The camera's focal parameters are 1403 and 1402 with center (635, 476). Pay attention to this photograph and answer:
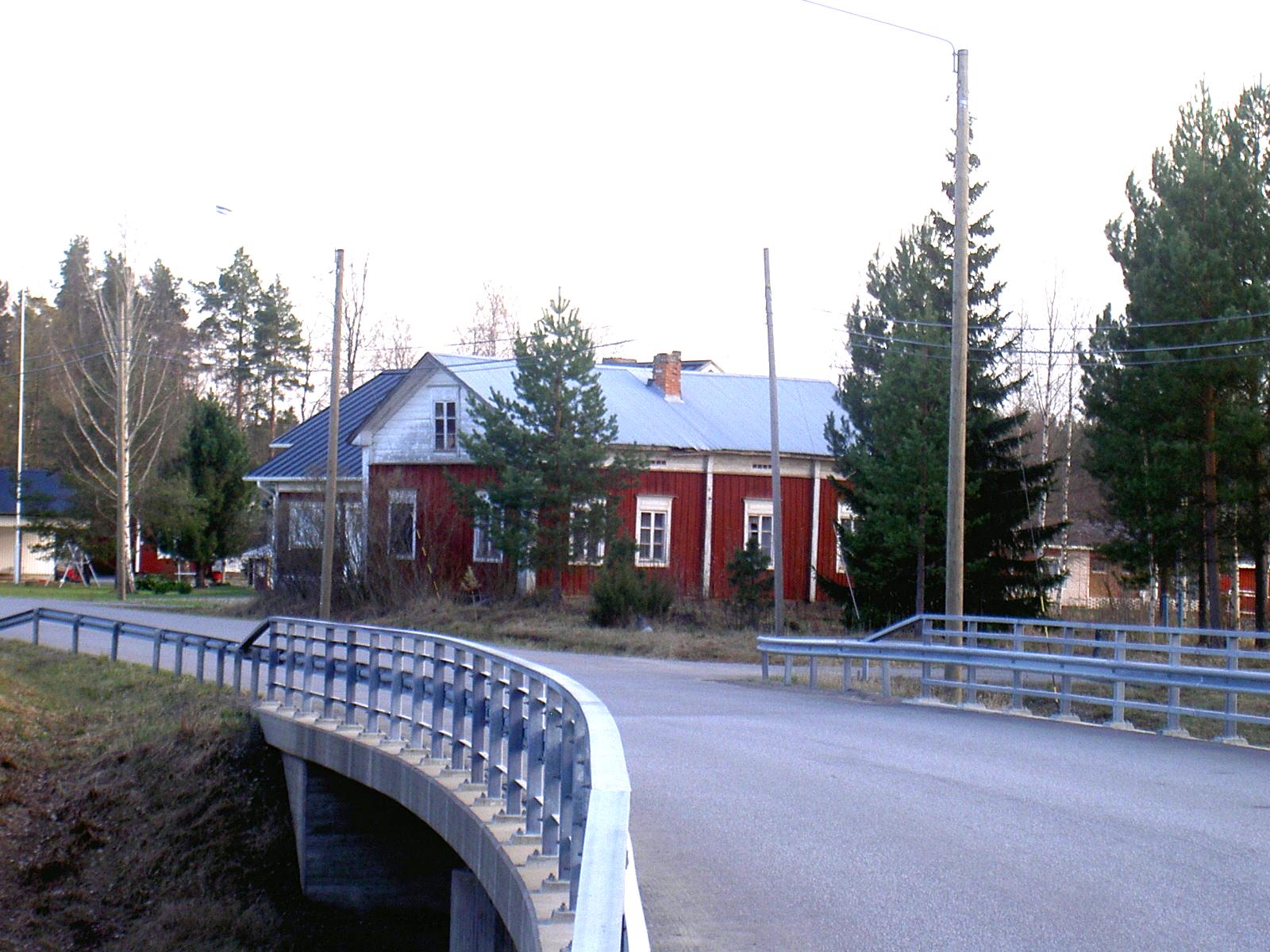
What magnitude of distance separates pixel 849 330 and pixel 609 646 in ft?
59.2

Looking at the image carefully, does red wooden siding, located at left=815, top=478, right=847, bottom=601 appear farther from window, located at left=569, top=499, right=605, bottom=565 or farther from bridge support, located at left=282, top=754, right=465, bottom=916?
bridge support, located at left=282, top=754, right=465, bottom=916

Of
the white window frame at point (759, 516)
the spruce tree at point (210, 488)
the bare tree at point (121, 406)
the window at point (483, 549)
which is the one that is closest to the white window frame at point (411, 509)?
the window at point (483, 549)

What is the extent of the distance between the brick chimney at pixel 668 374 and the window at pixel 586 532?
976 centimetres

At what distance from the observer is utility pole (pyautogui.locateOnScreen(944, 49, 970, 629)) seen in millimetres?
20375

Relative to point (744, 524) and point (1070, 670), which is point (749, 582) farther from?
point (1070, 670)

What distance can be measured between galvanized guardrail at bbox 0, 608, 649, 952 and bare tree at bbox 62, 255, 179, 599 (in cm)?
3068

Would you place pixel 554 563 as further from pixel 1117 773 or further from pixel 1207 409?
pixel 1117 773

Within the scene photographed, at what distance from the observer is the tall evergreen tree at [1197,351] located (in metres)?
30.3

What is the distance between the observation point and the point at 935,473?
30.9 m

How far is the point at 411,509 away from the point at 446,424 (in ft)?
9.68

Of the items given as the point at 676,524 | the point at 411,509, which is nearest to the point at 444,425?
the point at 411,509

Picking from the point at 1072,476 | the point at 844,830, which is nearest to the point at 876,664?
the point at 844,830

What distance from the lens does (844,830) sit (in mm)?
8758

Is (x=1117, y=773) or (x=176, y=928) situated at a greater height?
(x=1117, y=773)
